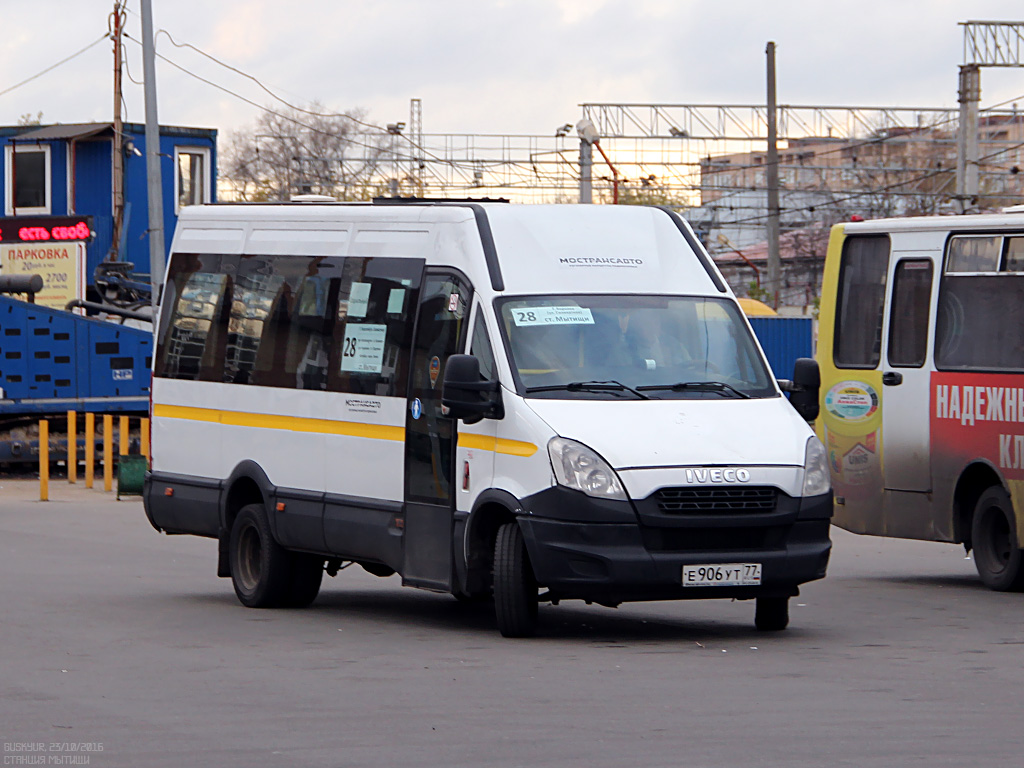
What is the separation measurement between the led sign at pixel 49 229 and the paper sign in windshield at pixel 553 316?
1367 inches

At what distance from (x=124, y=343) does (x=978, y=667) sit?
22.9m

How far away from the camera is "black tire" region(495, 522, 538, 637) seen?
33.7 feet

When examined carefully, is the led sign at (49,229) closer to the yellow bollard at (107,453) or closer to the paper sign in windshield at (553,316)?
the yellow bollard at (107,453)

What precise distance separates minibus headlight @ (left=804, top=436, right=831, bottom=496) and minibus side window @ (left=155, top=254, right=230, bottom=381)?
4.62 metres

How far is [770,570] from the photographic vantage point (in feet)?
33.4

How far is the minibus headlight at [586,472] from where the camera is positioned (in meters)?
9.90

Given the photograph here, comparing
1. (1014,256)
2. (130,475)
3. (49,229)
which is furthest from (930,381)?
(49,229)

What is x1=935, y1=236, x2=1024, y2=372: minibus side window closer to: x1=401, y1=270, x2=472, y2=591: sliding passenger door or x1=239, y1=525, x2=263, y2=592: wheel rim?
→ x1=401, y1=270, x2=472, y2=591: sliding passenger door

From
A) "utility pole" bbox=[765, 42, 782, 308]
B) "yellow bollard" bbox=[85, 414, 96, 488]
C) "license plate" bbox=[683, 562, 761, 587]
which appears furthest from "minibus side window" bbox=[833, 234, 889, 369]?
"utility pole" bbox=[765, 42, 782, 308]

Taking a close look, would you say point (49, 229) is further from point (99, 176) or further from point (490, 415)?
point (490, 415)

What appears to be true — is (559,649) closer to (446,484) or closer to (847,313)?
(446,484)

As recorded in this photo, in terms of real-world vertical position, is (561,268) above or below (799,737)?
above

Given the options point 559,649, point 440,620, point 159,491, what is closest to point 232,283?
point 159,491

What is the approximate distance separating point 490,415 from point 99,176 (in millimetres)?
36524
